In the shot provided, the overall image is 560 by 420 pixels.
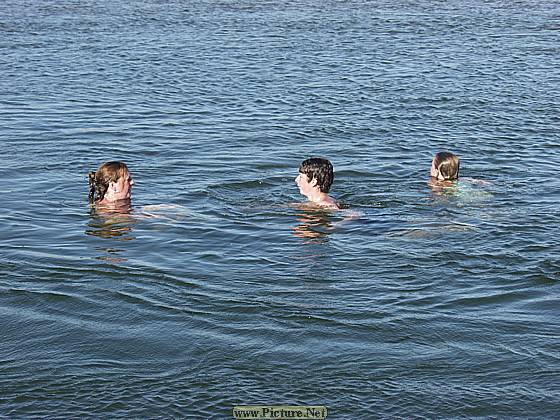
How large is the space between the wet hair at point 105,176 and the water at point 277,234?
41 centimetres

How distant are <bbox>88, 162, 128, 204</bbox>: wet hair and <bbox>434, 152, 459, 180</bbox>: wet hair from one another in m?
4.08

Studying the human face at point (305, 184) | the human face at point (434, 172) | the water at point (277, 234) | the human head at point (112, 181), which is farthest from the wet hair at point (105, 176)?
the human face at point (434, 172)

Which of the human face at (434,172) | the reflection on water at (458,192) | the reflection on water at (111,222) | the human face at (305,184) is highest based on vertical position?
the human face at (434,172)

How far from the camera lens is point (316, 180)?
12.8m

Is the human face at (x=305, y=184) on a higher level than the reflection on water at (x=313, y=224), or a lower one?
higher

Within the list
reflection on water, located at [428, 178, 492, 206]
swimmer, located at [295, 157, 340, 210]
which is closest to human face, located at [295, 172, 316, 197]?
swimmer, located at [295, 157, 340, 210]

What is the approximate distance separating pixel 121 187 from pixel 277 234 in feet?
6.59

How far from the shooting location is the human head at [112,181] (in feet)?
40.9

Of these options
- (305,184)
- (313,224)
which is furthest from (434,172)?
(313,224)

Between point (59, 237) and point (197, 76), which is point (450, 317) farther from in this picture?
point (197, 76)

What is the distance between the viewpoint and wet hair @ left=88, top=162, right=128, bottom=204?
12453 millimetres

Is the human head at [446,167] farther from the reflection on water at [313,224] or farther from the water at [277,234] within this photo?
the reflection on water at [313,224]

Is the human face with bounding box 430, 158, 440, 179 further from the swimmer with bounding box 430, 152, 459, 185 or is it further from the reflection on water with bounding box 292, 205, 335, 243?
the reflection on water with bounding box 292, 205, 335, 243

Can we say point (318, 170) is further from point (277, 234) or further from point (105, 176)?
point (105, 176)
